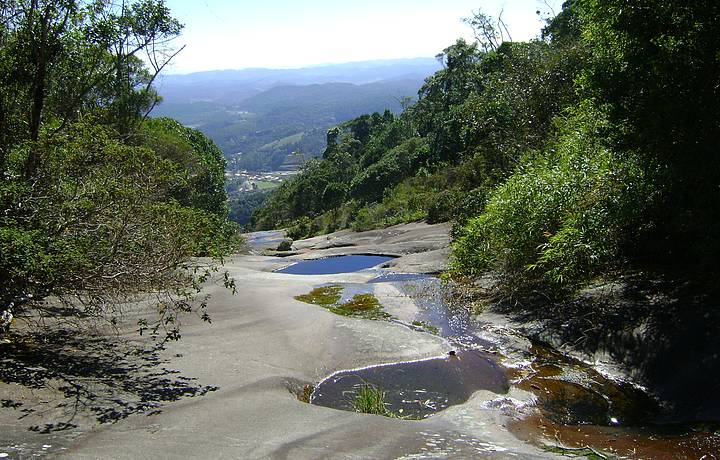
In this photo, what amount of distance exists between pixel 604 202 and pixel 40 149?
9.88m

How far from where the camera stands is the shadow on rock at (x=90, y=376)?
23.8ft

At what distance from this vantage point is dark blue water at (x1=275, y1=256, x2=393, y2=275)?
23.4 m

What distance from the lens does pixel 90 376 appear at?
831 cm

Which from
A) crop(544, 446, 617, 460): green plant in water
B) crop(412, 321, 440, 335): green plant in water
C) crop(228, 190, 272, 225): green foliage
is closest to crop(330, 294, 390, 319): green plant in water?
crop(412, 321, 440, 335): green plant in water

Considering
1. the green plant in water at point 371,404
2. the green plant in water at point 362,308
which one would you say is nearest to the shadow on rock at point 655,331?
the green plant in water at point 362,308

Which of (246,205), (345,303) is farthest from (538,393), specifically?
(246,205)

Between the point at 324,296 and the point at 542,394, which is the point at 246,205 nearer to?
the point at 324,296

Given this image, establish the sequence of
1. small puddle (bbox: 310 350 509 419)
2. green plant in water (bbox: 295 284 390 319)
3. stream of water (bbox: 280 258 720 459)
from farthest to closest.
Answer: green plant in water (bbox: 295 284 390 319), small puddle (bbox: 310 350 509 419), stream of water (bbox: 280 258 720 459)

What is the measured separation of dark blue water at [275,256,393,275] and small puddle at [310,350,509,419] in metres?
12.4

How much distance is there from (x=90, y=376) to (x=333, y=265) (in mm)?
16874

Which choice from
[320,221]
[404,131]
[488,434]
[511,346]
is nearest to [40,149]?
[488,434]

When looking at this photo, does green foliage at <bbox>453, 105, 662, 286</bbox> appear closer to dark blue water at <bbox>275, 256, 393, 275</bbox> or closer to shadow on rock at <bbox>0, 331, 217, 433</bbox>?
shadow on rock at <bbox>0, 331, 217, 433</bbox>

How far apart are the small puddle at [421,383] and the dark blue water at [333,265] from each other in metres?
12.4

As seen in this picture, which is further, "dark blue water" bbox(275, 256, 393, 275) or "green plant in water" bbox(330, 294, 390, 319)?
"dark blue water" bbox(275, 256, 393, 275)
